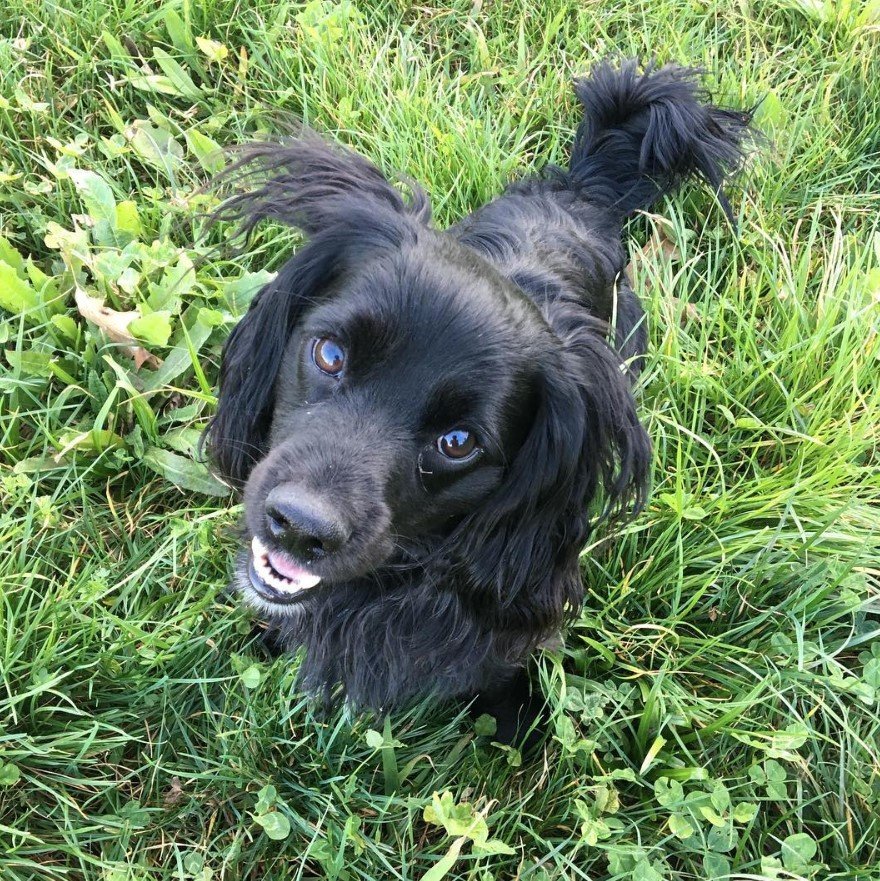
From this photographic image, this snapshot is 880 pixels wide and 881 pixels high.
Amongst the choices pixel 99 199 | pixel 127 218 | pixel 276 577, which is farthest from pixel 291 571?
pixel 99 199

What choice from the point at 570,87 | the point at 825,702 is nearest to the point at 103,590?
the point at 825,702

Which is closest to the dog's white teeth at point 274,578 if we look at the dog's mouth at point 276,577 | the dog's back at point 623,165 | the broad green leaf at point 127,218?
the dog's mouth at point 276,577

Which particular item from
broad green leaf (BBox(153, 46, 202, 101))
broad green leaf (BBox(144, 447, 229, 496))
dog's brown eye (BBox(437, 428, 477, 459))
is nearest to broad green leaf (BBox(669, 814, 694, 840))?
dog's brown eye (BBox(437, 428, 477, 459))

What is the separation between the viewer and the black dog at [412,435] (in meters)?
1.77

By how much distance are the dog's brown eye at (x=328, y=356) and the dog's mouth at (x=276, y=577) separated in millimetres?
423

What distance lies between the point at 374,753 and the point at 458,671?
346mm

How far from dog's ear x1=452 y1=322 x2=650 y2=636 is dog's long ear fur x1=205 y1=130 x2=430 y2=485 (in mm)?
543

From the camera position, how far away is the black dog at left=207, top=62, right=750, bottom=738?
1.77 m

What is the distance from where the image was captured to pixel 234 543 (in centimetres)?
252

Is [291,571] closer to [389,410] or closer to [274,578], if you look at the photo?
[274,578]

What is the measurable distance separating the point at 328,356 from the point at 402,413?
0.78ft

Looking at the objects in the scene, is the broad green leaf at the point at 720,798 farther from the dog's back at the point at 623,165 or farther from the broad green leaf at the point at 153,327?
the broad green leaf at the point at 153,327

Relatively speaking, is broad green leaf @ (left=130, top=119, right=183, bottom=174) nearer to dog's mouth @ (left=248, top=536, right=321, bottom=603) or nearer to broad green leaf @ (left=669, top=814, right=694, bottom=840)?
dog's mouth @ (left=248, top=536, right=321, bottom=603)

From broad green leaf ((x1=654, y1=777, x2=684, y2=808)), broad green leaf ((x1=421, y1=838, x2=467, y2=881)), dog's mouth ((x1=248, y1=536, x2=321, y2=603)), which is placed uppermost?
dog's mouth ((x1=248, y1=536, x2=321, y2=603))
